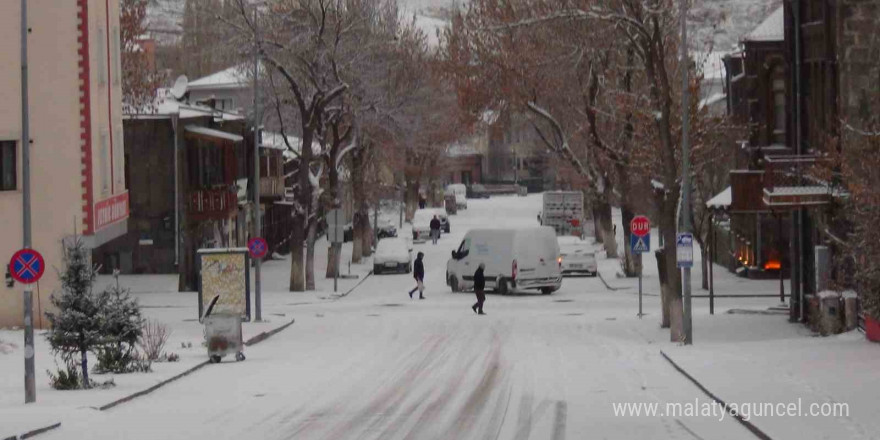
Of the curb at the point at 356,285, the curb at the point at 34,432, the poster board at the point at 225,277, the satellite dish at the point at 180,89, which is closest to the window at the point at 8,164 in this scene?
the poster board at the point at 225,277

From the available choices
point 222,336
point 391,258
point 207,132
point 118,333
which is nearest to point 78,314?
point 118,333

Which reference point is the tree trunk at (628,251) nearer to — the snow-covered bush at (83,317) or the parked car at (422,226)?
the parked car at (422,226)

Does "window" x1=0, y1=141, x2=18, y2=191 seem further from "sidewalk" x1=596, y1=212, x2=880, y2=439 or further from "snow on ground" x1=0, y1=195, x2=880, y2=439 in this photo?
"sidewalk" x1=596, y1=212, x2=880, y2=439

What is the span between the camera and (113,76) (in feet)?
140

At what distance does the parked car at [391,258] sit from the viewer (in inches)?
2660

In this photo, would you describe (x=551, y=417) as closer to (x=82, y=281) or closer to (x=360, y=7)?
(x=82, y=281)

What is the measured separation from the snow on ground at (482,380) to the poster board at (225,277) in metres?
0.97

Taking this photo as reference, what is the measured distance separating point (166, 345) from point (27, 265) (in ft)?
35.9

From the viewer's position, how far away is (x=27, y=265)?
21.8m

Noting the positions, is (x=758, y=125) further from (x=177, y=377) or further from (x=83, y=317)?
(x=83, y=317)

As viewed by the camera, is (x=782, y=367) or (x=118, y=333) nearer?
(x=118, y=333)

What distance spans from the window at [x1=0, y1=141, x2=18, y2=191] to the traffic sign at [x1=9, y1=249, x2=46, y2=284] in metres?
16.8

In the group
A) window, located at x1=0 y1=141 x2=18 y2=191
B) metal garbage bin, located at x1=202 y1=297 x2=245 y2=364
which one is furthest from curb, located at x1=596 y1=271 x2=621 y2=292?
metal garbage bin, located at x1=202 y1=297 x2=245 y2=364

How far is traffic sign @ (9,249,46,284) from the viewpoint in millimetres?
21719
